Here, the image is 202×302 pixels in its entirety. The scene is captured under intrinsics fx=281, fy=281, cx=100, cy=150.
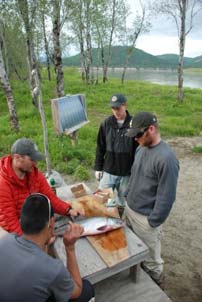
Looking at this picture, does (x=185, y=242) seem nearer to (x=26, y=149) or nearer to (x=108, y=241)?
(x=108, y=241)

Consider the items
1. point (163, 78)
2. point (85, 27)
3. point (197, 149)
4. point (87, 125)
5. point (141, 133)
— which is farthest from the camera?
point (163, 78)

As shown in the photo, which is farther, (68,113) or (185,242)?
(68,113)

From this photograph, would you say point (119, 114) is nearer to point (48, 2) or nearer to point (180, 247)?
point (180, 247)

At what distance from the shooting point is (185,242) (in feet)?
13.2

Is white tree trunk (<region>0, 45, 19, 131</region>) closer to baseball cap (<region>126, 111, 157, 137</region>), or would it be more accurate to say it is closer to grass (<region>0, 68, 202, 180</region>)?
grass (<region>0, 68, 202, 180</region>)

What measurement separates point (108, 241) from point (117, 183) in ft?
5.11

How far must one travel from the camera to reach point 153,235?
279cm

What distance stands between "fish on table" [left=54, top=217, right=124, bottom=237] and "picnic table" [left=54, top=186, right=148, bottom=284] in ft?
0.26

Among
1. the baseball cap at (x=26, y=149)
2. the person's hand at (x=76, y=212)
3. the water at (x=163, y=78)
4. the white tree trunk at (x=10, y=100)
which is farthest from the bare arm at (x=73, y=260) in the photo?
the water at (x=163, y=78)

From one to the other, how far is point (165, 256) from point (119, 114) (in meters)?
1.98

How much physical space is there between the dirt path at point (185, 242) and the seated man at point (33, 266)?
178 cm

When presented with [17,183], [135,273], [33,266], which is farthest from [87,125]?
[33,266]

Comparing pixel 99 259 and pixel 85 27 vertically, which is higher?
pixel 85 27

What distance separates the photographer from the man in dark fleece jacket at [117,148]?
11.9 feet
